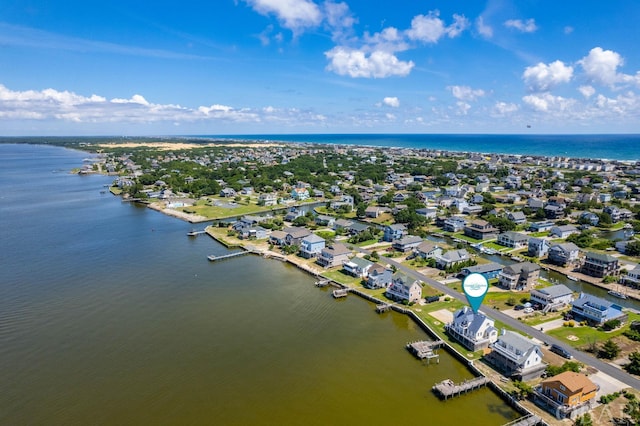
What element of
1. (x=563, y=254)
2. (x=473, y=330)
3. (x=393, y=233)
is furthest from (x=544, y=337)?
(x=393, y=233)

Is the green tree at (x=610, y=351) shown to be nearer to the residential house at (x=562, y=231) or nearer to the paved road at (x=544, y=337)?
the paved road at (x=544, y=337)

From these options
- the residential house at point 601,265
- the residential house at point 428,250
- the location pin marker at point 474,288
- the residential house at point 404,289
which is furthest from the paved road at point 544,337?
the residential house at point 601,265

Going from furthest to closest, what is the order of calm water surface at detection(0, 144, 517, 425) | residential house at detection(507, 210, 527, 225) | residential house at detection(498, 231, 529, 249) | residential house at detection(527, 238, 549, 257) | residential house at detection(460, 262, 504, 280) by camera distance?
residential house at detection(507, 210, 527, 225)
residential house at detection(498, 231, 529, 249)
residential house at detection(527, 238, 549, 257)
residential house at detection(460, 262, 504, 280)
calm water surface at detection(0, 144, 517, 425)

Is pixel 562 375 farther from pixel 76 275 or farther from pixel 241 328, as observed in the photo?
pixel 76 275

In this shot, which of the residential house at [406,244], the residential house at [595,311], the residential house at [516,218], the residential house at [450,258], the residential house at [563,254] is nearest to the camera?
the residential house at [595,311]

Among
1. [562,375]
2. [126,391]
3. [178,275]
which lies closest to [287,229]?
[178,275]

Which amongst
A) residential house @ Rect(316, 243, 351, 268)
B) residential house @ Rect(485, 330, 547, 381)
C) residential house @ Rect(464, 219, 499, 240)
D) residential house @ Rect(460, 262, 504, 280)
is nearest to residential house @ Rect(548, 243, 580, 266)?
residential house @ Rect(460, 262, 504, 280)

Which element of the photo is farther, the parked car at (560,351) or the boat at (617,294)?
the boat at (617,294)

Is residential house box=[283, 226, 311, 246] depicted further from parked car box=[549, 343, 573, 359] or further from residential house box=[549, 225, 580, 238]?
residential house box=[549, 225, 580, 238]
